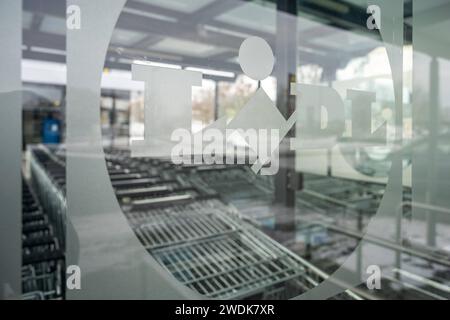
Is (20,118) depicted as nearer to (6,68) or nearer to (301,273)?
(6,68)

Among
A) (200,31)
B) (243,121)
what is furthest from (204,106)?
(200,31)

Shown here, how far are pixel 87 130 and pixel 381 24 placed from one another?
135 centimetres

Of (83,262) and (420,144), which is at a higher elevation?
(420,144)

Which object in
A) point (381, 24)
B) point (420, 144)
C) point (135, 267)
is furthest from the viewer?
point (420, 144)

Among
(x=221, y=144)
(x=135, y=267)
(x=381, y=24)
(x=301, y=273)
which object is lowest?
(x=301, y=273)

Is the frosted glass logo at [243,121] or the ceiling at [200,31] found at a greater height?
the ceiling at [200,31]

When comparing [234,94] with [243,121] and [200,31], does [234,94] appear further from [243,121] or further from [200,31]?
[200,31]

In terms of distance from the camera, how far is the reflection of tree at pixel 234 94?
55.1 inches

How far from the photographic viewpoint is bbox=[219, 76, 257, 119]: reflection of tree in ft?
4.59

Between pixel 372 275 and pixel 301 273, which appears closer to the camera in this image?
pixel 372 275

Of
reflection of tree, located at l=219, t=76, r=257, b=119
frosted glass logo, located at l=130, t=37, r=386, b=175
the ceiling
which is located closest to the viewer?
frosted glass logo, located at l=130, t=37, r=386, b=175

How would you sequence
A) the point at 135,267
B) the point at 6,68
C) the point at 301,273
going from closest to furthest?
the point at 6,68, the point at 135,267, the point at 301,273

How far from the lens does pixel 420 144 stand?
1833 millimetres
